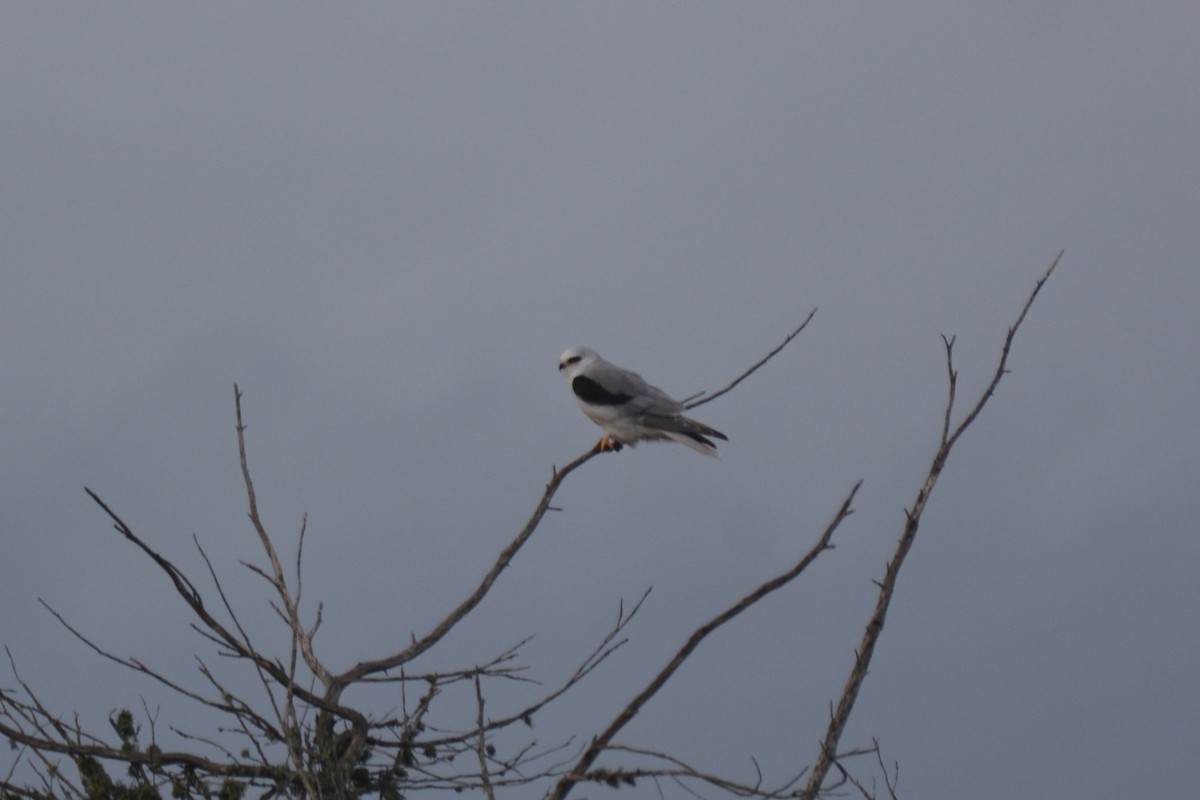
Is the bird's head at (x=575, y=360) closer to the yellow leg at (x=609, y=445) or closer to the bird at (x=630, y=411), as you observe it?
the bird at (x=630, y=411)

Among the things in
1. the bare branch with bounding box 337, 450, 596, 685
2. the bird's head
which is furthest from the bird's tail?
the bare branch with bounding box 337, 450, 596, 685

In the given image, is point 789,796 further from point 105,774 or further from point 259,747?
point 105,774

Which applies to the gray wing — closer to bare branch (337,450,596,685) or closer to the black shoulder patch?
the black shoulder patch

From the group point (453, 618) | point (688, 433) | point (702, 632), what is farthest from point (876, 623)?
point (688, 433)

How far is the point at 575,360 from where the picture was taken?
9070 millimetres

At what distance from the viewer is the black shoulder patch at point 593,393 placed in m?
8.28

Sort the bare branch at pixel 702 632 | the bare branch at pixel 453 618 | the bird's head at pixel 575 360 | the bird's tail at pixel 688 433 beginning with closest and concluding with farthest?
the bare branch at pixel 702 632, the bare branch at pixel 453 618, the bird's tail at pixel 688 433, the bird's head at pixel 575 360

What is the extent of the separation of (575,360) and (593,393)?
65 centimetres

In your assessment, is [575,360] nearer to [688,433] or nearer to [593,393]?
[593,393]

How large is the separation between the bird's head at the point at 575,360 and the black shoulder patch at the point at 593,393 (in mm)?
191

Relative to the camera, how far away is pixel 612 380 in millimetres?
8445

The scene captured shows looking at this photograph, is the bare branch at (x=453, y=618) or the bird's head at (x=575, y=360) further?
the bird's head at (x=575, y=360)

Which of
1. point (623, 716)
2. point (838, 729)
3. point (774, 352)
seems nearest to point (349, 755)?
point (623, 716)

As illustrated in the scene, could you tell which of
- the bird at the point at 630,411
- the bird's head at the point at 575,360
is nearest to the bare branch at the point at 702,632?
the bird at the point at 630,411
